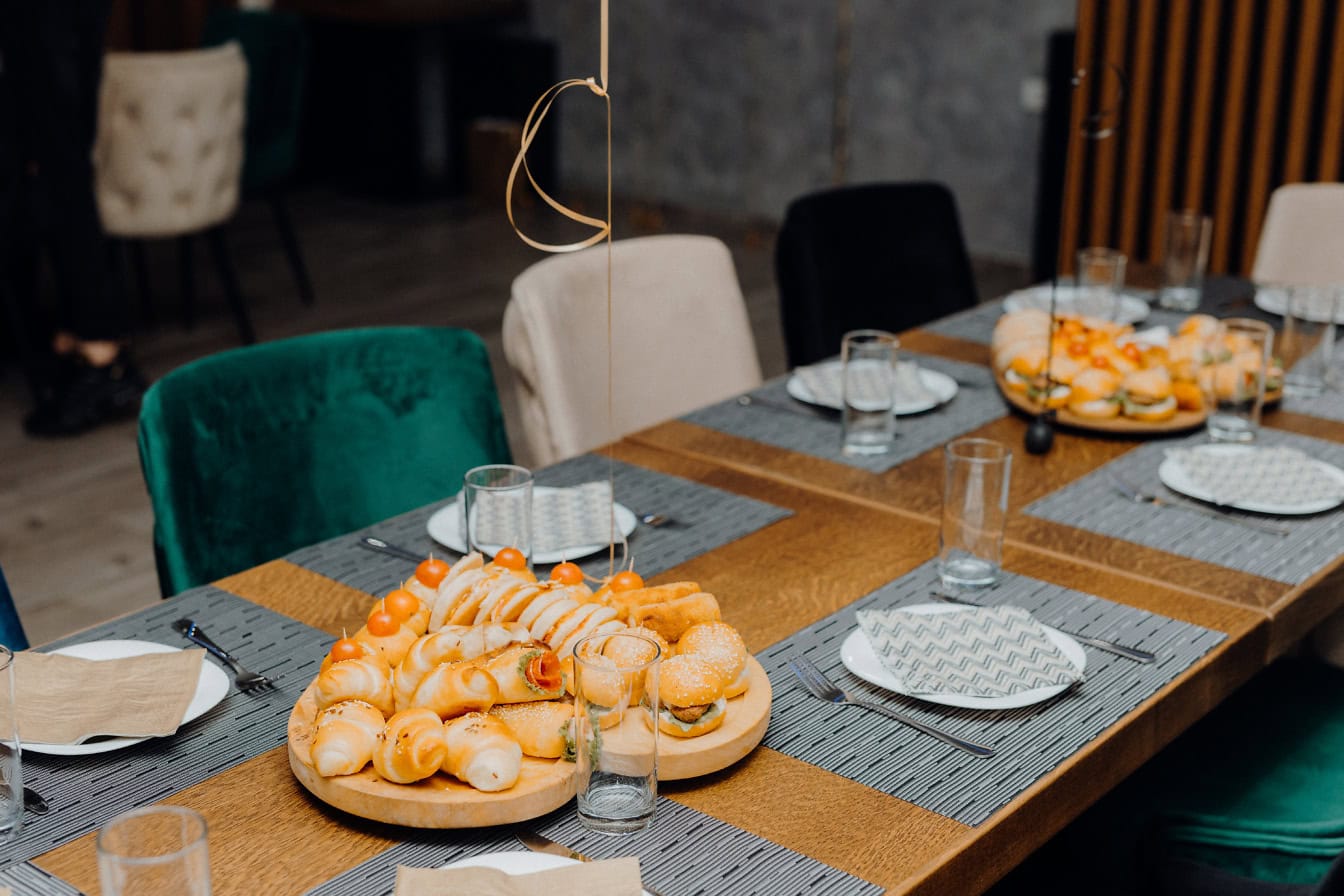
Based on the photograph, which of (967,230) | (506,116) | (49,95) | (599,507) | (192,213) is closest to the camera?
(599,507)

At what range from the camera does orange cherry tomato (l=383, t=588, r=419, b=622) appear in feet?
4.23

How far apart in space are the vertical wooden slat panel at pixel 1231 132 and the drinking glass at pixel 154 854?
4468mm

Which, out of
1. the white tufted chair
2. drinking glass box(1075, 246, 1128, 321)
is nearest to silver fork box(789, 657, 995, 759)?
drinking glass box(1075, 246, 1128, 321)

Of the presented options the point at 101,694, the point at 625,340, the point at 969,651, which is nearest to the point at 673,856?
the point at 969,651

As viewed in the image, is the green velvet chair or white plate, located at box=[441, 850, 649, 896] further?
the green velvet chair

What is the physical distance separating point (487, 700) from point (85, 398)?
3.41 m

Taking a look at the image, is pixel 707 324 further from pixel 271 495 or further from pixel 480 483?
pixel 480 483

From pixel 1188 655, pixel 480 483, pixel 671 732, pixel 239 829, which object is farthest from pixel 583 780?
pixel 1188 655

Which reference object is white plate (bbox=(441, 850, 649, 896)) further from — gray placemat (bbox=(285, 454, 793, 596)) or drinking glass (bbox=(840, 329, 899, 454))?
drinking glass (bbox=(840, 329, 899, 454))

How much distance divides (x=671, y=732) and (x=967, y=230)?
510cm

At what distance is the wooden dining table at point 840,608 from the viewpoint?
1102 millimetres

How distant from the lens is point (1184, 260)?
263 centimetres

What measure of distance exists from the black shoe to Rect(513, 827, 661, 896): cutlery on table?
341cm

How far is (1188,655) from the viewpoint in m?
1.41
